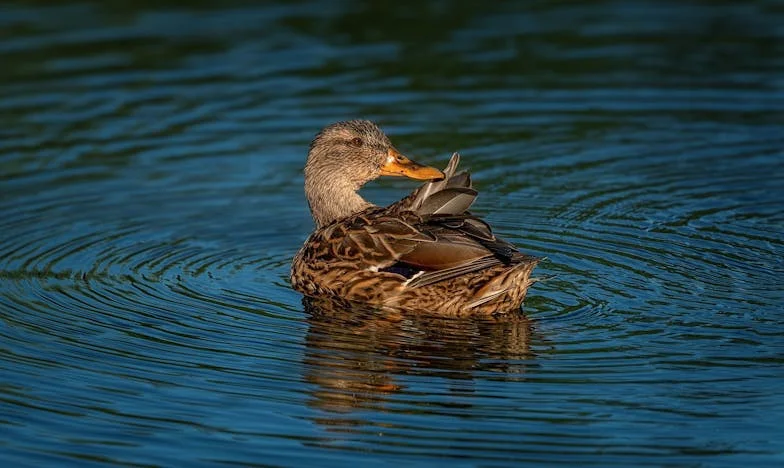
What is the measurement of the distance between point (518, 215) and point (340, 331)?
291cm

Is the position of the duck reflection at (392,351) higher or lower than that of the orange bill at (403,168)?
lower

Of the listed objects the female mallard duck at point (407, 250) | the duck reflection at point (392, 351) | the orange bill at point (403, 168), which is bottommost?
the duck reflection at point (392, 351)

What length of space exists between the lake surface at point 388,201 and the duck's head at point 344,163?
2.01ft

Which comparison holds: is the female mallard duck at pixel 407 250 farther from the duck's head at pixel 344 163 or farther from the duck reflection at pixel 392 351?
the duck reflection at pixel 392 351

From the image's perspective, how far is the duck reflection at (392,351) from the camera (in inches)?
320

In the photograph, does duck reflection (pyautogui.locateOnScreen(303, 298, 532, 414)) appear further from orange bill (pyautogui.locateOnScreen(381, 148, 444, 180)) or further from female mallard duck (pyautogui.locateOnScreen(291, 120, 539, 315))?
A: orange bill (pyautogui.locateOnScreen(381, 148, 444, 180))

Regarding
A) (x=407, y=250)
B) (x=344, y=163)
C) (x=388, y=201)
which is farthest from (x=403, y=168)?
(x=388, y=201)

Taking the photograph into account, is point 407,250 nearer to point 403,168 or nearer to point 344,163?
point 403,168

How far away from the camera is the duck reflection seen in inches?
320

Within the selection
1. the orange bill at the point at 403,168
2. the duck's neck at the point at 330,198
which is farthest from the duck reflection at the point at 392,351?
the orange bill at the point at 403,168

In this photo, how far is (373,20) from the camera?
57.5 ft

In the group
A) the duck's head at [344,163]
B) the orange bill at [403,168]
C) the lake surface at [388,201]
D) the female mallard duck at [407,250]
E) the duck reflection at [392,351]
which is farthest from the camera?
the duck's head at [344,163]

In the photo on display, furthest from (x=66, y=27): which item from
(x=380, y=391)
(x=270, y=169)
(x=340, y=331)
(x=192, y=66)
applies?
(x=380, y=391)

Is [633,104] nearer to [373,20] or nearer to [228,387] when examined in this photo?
[373,20]
